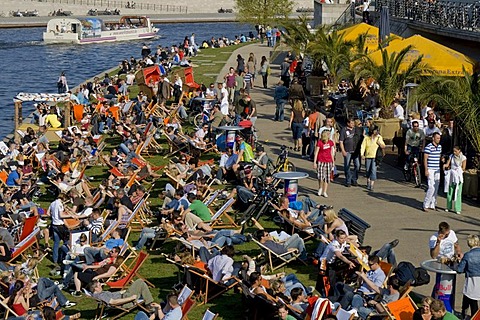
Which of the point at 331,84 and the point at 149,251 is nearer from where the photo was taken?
the point at 149,251

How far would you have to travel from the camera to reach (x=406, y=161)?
1911 centimetres

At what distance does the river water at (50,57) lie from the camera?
54481 mm

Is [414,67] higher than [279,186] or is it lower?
higher

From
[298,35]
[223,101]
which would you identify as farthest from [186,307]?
[298,35]

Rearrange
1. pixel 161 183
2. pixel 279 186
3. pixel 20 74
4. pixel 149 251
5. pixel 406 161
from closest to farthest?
1. pixel 149 251
2. pixel 279 186
3. pixel 406 161
4. pixel 161 183
5. pixel 20 74

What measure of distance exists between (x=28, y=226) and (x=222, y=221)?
3.36m

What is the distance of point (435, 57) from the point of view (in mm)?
23984

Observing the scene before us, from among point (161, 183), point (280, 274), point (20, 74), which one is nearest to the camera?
point (280, 274)

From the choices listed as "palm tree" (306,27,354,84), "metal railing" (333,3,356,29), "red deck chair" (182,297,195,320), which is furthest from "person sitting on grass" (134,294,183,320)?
"metal railing" (333,3,356,29)

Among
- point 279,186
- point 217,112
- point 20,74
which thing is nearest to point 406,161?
point 279,186

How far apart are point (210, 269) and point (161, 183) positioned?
816 cm

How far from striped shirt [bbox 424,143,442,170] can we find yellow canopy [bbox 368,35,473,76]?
633cm

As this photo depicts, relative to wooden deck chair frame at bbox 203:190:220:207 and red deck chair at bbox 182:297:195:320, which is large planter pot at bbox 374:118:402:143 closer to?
wooden deck chair frame at bbox 203:190:220:207

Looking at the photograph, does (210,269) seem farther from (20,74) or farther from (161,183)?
(20,74)
